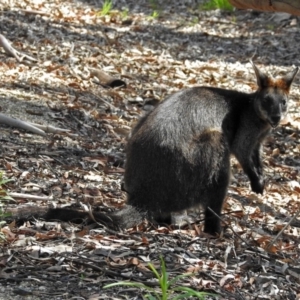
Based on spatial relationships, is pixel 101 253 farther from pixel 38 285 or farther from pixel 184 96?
pixel 184 96

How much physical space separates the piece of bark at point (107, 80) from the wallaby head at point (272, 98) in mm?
3234

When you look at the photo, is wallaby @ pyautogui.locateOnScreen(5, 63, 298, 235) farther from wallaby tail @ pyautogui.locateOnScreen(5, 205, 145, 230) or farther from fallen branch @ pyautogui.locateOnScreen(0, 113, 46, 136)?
fallen branch @ pyautogui.locateOnScreen(0, 113, 46, 136)

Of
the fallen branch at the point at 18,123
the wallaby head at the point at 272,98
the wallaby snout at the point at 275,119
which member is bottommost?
the fallen branch at the point at 18,123

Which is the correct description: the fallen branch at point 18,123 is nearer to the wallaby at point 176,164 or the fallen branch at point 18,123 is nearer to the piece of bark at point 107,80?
the wallaby at point 176,164

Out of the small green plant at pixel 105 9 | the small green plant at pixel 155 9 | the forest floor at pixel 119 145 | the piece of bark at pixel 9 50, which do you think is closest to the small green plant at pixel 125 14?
the forest floor at pixel 119 145

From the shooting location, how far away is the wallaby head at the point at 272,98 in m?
6.92

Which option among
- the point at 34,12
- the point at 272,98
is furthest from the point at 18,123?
the point at 34,12

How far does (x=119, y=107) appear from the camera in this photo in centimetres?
941

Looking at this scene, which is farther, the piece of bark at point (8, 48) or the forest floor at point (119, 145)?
the piece of bark at point (8, 48)

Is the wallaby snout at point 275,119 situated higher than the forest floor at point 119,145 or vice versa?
the wallaby snout at point 275,119

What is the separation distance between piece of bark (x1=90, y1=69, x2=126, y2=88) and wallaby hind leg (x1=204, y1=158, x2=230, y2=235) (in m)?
4.38

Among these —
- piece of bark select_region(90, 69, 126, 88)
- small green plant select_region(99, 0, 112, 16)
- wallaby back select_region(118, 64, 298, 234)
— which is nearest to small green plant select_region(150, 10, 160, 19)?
small green plant select_region(99, 0, 112, 16)

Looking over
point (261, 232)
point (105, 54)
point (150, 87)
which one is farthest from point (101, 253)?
point (105, 54)

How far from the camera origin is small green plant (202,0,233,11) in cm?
1584
